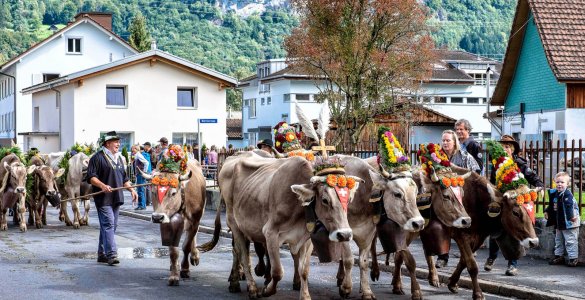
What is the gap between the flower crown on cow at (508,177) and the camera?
12.9m

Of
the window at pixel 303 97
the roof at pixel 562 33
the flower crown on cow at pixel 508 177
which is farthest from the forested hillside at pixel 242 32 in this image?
the flower crown on cow at pixel 508 177

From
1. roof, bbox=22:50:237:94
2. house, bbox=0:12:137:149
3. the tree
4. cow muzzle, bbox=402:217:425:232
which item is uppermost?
the tree

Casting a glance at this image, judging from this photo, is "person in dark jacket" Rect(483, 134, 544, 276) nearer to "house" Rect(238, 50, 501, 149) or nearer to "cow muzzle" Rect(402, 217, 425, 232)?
"cow muzzle" Rect(402, 217, 425, 232)

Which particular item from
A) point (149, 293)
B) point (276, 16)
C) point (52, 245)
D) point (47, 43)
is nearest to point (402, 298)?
point (149, 293)

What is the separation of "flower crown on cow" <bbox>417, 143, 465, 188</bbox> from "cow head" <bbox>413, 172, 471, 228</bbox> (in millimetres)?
77

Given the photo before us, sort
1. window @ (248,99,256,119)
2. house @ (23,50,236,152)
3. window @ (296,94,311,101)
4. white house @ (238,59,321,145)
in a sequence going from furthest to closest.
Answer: window @ (248,99,256,119), window @ (296,94,311,101), white house @ (238,59,321,145), house @ (23,50,236,152)

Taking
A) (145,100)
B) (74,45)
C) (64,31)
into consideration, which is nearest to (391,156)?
(145,100)

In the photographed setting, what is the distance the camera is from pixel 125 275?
1463 centimetres

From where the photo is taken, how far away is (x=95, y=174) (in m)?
16.4

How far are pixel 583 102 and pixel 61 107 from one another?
31791 millimetres

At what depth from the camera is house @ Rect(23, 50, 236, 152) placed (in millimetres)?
53906

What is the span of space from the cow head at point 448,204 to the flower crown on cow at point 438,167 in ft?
0.25

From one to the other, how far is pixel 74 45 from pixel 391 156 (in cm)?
6818

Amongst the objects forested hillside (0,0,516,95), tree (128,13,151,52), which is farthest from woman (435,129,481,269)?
forested hillside (0,0,516,95)
